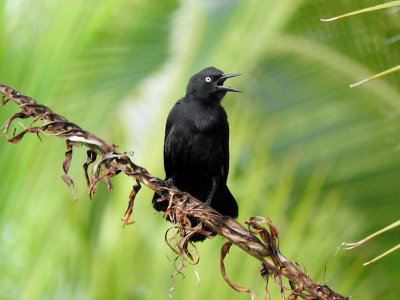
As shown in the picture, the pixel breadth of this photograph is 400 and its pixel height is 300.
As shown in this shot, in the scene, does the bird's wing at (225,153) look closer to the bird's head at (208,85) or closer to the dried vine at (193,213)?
the bird's head at (208,85)

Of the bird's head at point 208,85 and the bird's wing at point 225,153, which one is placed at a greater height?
the bird's head at point 208,85

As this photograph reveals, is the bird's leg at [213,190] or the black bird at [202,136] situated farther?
the black bird at [202,136]

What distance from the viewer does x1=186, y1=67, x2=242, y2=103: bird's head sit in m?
4.15

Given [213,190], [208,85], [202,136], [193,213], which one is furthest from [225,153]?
[193,213]

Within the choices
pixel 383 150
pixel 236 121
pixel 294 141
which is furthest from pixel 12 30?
pixel 383 150

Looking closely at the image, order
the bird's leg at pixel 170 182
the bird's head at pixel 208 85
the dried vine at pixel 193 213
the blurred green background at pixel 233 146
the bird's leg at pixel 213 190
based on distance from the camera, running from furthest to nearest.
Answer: the bird's head at pixel 208 85
the bird's leg at pixel 213 190
the bird's leg at pixel 170 182
the blurred green background at pixel 233 146
the dried vine at pixel 193 213

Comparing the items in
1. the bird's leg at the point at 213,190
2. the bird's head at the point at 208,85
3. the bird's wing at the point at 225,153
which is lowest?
the bird's leg at the point at 213,190

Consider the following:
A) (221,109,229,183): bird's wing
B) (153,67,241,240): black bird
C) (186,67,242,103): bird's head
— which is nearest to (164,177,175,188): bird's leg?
(153,67,241,240): black bird

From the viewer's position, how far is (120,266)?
3863 millimetres

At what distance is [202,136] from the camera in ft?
13.7

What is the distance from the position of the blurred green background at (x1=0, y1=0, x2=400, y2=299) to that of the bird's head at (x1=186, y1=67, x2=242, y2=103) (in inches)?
3.1

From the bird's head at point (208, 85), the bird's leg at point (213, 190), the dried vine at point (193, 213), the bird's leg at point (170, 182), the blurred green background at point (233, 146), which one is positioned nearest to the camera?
the dried vine at point (193, 213)

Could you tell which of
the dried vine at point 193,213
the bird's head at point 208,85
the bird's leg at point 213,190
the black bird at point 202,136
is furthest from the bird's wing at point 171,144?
the dried vine at point 193,213

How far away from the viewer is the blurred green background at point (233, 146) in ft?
12.1
